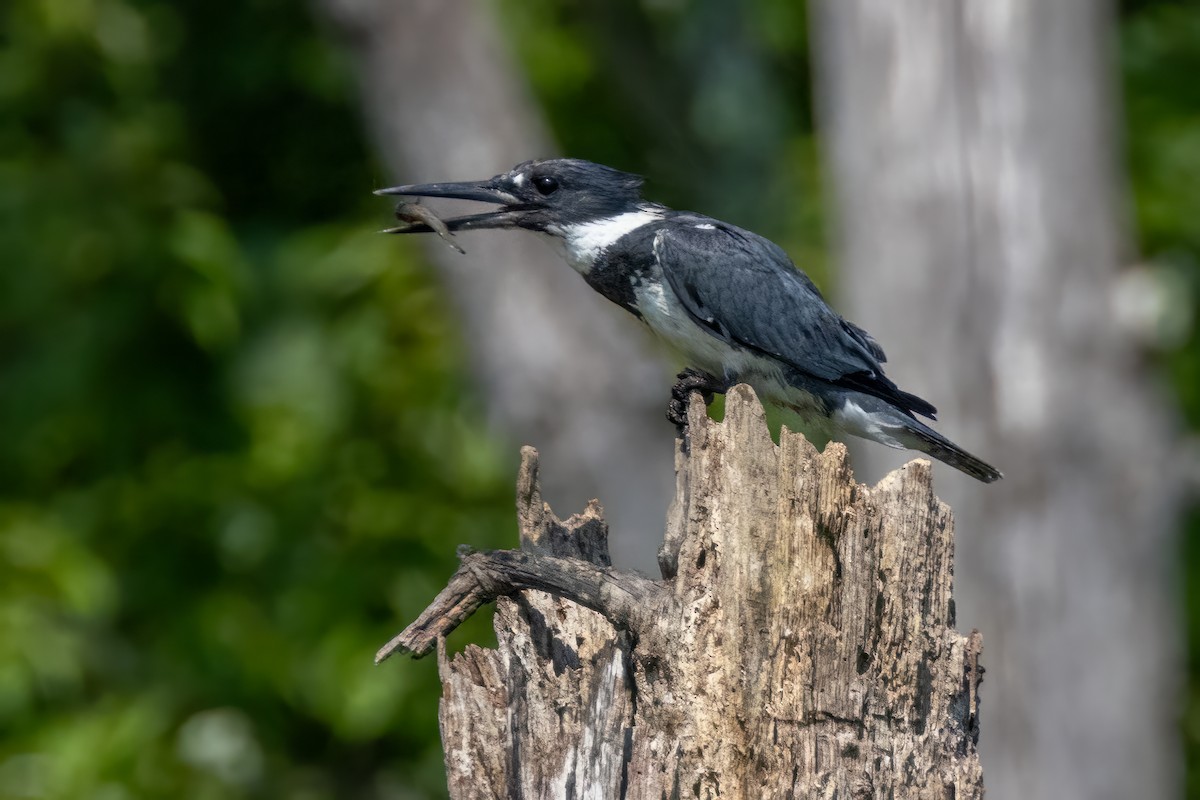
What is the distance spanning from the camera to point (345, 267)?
25.3 ft

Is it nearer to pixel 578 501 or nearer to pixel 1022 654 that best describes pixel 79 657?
pixel 578 501

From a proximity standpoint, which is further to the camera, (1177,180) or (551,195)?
(1177,180)

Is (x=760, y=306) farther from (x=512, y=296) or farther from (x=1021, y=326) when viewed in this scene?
(x=512, y=296)

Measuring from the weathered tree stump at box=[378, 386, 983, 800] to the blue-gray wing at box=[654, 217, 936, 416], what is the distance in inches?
38.1

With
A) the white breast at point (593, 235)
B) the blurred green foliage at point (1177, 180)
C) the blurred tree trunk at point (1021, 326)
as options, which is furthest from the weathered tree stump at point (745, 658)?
the blurred green foliage at point (1177, 180)

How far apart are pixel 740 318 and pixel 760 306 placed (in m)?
0.07

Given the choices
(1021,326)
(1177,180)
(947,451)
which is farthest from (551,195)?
(1177,180)

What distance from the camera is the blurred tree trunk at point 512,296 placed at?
7.31 meters

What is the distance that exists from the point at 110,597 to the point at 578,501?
7.70 feet

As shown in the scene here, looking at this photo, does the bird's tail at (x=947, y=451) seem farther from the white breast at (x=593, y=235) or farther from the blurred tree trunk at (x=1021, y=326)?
the blurred tree trunk at (x=1021, y=326)

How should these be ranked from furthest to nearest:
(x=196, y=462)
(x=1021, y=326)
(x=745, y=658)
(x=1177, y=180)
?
(x=1177, y=180)
(x=196, y=462)
(x=1021, y=326)
(x=745, y=658)

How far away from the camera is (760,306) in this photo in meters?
3.97

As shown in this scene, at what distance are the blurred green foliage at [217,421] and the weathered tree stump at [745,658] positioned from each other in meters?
4.36

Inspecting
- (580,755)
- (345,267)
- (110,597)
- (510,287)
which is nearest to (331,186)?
(345,267)
